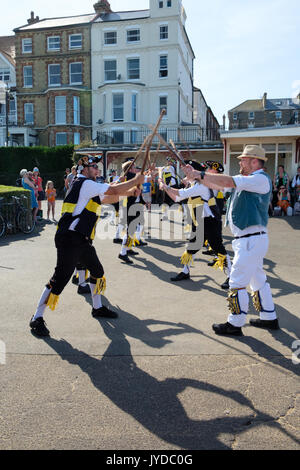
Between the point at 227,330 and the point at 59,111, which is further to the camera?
the point at 59,111

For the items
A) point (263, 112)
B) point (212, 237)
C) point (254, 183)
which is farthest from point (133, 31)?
point (263, 112)

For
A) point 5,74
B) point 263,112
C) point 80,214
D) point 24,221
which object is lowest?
point 24,221

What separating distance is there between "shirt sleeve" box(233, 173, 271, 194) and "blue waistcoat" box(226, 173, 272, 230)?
15cm

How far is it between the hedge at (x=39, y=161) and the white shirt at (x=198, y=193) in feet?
80.8

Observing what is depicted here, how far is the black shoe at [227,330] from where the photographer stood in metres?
4.75

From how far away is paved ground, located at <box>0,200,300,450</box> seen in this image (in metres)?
2.96

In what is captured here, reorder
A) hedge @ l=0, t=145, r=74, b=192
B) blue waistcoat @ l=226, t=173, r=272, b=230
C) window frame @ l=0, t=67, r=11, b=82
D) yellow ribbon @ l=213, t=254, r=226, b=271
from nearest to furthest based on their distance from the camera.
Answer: blue waistcoat @ l=226, t=173, r=272, b=230
yellow ribbon @ l=213, t=254, r=226, b=271
hedge @ l=0, t=145, r=74, b=192
window frame @ l=0, t=67, r=11, b=82

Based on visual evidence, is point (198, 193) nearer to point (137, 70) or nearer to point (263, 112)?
point (137, 70)

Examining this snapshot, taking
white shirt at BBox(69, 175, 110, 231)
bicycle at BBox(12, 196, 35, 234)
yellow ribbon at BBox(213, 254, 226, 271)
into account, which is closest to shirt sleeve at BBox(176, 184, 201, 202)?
yellow ribbon at BBox(213, 254, 226, 271)

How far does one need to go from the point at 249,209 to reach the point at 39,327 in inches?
110

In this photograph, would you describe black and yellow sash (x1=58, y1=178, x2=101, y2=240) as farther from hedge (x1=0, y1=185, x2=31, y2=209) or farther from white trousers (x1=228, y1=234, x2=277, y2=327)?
hedge (x1=0, y1=185, x2=31, y2=209)

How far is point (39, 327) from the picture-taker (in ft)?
15.6

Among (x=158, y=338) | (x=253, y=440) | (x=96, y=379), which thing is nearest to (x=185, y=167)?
(x=158, y=338)

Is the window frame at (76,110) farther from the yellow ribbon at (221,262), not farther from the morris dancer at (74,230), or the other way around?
the morris dancer at (74,230)
